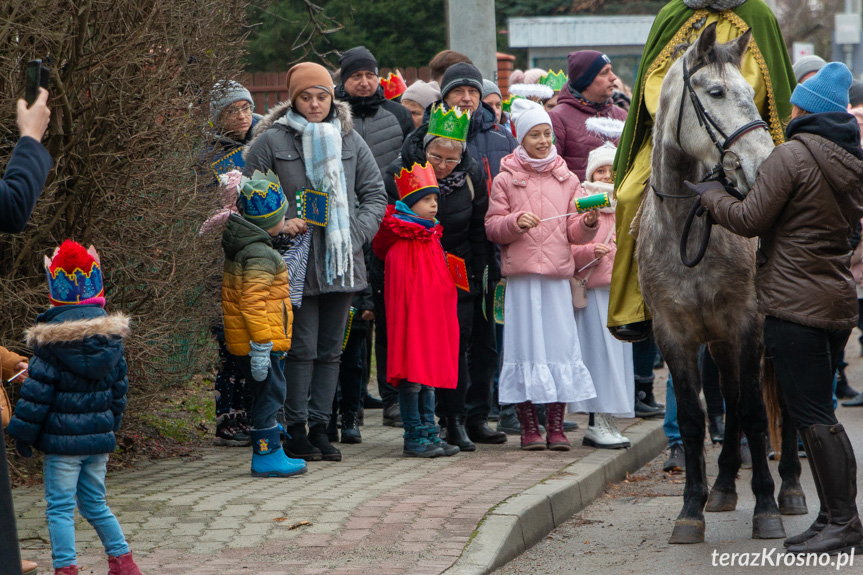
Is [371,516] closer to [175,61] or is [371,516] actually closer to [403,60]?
[175,61]

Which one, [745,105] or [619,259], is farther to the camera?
[619,259]

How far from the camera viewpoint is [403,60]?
21094mm

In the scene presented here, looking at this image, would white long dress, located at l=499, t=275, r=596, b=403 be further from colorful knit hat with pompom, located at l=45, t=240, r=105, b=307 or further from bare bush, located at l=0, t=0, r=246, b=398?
colorful knit hat with pompom, located at l=45, t=240, r=105, b=307

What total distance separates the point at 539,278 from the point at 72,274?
3.87 m

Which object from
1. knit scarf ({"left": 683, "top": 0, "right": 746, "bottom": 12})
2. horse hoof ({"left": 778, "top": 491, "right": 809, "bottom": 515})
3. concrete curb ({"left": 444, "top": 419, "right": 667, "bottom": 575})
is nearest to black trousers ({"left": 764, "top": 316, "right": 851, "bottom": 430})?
horse hoof ({"left": 778, "top": 491, "right": 809, "bottom": 515})

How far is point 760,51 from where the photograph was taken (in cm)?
670

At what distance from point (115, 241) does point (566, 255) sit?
2.97 metres

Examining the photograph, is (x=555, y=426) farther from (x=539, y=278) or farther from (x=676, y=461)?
(x=539, y=278)

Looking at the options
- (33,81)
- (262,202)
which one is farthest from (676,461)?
(33,81)

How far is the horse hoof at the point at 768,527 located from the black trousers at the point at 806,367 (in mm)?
654

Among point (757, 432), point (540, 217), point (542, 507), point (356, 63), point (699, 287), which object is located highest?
point (356, 63)

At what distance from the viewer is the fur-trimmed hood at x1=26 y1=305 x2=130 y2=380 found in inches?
189

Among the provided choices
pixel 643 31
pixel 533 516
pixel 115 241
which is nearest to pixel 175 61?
pixel 115 241

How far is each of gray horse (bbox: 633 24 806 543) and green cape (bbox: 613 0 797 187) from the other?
63 cm
